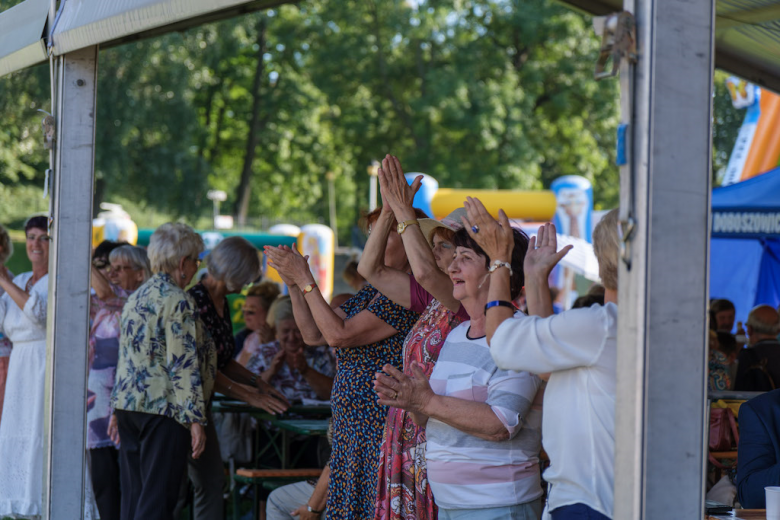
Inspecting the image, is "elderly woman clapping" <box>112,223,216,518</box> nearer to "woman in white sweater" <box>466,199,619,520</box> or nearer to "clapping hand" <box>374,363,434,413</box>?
"clapping hand" <box>374,363,434,413</box>

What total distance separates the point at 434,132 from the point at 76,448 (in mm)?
25897

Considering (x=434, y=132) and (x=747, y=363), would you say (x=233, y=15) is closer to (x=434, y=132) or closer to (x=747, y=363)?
(x=747, y=363)

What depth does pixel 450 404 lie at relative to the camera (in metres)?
2.53

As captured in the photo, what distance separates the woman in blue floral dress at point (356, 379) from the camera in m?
3.28

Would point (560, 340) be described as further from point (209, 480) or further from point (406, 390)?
point (209, 480)

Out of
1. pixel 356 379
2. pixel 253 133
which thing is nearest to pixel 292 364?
pixel 356 379

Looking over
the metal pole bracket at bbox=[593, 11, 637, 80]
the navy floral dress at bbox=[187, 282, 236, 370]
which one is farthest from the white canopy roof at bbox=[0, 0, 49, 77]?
the metal pole bracket at bbox=[593, 11, 637, 80]

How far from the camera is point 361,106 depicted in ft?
99.9

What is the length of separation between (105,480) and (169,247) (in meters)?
1.58

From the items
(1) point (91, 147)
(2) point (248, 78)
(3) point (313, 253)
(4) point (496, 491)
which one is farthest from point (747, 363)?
(2) point (248, 78)

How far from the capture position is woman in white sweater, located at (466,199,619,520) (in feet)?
6.73

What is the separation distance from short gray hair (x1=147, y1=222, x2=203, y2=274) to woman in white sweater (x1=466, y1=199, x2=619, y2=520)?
230 centimetres

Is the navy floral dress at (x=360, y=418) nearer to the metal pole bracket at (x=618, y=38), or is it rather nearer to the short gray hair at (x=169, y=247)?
the short gray hair at (x=169, y=247)

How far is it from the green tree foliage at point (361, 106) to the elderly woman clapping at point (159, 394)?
66.9 ft
